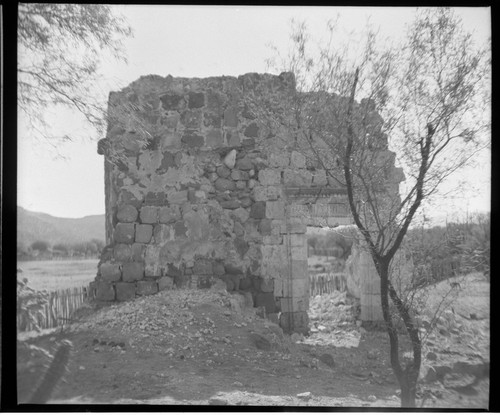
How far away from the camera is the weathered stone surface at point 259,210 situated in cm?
717

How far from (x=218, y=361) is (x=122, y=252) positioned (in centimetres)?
222

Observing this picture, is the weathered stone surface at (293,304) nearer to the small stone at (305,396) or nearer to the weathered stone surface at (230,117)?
the small stone at (305,396)

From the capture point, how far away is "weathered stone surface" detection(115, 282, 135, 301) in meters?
7.02

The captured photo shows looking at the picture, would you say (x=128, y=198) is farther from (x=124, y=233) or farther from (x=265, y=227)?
(x=265, y=227)

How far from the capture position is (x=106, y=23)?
549 centimetres

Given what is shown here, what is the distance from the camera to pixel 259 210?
7180mm

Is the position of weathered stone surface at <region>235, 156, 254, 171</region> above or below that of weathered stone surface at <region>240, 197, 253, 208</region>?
above

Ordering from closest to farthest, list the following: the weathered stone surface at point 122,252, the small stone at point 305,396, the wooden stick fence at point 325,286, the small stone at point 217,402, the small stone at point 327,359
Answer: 1. the small stone at point 217,402
2. the small stone at point 305,396
3. the small stone at point 327,359
4. the weathered stone surface at point 122,252
5. the wooden stick fence at point 325,286

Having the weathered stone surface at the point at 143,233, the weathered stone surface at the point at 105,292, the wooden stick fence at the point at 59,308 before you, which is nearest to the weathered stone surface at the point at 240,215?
the weathered stone surface at the point at 143,233

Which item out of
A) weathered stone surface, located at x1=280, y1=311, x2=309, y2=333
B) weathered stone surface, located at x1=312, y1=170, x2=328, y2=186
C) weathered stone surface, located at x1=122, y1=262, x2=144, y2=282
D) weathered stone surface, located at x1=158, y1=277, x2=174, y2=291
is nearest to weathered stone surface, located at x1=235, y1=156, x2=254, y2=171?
weathered stone surface, located at x1=312, y1=170, x2=328, y2=186

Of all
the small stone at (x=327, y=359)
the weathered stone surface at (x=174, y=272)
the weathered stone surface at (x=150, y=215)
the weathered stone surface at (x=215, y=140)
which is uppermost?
the weathered stone surface at (x=215, y=140)

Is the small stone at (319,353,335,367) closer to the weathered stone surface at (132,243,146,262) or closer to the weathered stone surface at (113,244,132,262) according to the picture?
the weathered stone surface at (132,243,146,262)

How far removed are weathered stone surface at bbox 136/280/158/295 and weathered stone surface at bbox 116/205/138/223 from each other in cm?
88

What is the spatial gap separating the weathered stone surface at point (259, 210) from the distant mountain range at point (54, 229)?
2.19 metres
